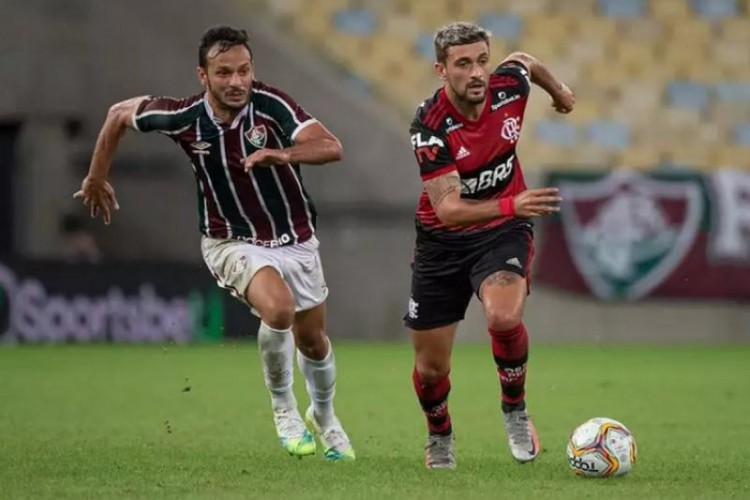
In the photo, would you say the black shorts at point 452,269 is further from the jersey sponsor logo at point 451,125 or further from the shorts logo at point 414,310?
the jersey sponsor logo at point 451,125

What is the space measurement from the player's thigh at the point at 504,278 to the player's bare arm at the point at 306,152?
0.88m

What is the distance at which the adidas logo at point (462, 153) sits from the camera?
755 centimetres

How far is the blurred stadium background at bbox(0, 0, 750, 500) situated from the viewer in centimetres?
1599

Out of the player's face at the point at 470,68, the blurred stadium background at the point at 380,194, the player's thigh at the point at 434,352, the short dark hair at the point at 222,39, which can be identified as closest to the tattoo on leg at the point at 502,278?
the player's thigh at the point at 434,352

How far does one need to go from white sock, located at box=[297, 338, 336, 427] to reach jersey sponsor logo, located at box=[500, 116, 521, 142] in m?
1.48

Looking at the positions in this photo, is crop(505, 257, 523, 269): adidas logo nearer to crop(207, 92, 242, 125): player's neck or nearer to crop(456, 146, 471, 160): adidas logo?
crop(456, 146, 471, 160): adidas logo

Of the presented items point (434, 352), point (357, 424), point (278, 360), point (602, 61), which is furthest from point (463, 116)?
point (602, 61)

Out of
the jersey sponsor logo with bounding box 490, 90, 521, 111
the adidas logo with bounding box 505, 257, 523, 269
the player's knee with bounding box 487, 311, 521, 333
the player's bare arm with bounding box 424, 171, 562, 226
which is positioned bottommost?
the player's knee with bounding box 487, 311, 521, 333

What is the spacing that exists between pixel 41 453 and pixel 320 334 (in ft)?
4.91

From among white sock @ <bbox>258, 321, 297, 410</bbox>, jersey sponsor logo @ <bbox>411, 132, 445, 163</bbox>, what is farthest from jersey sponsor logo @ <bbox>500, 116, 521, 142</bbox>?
white sock @ <bbox>258, 321, 297, 410</bbox>

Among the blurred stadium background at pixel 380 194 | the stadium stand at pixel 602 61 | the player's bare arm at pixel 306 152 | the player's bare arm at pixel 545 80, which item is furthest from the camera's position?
the stadium stand at pixel 602 61

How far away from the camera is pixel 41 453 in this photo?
7969 millimetres

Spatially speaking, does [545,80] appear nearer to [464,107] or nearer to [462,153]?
[464,107]

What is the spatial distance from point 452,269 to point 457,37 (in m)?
1.10
